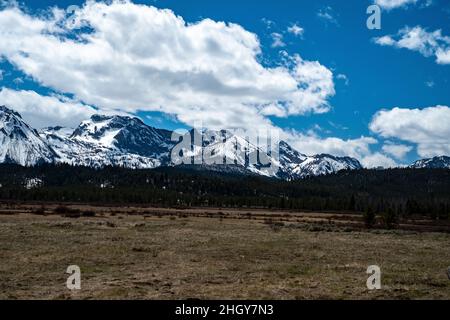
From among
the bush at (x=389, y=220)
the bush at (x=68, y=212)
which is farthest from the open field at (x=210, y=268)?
the bush at (x=68, y=212)

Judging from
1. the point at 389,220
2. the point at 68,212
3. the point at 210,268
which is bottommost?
the point at 68,212

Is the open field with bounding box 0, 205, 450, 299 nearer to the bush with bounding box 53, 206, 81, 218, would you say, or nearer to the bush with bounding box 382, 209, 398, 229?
the bush with bounding box 382, 209, 398, 229

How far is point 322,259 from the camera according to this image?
3350 cm

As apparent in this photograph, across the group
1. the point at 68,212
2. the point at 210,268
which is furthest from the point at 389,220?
the point at 68,212

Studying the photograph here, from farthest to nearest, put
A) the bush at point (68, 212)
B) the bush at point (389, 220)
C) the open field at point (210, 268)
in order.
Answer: the bush at point (68, 212), the bush at point (389, 220), the open field at point (210, 268)

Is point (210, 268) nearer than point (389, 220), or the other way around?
point (210, 268)

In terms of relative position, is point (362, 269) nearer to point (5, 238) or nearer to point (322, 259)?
point (322, 259)

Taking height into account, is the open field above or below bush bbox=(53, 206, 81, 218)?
above

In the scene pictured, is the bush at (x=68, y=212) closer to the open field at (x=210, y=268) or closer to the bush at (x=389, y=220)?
the open field at (x=210, y=268)

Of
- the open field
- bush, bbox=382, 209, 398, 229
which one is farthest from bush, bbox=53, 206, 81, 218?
bush, bbox=382, 209, 398, 229

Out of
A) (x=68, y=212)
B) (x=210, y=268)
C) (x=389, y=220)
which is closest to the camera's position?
(x=210, y=268)

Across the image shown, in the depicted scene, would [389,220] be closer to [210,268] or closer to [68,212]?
[210,268]
